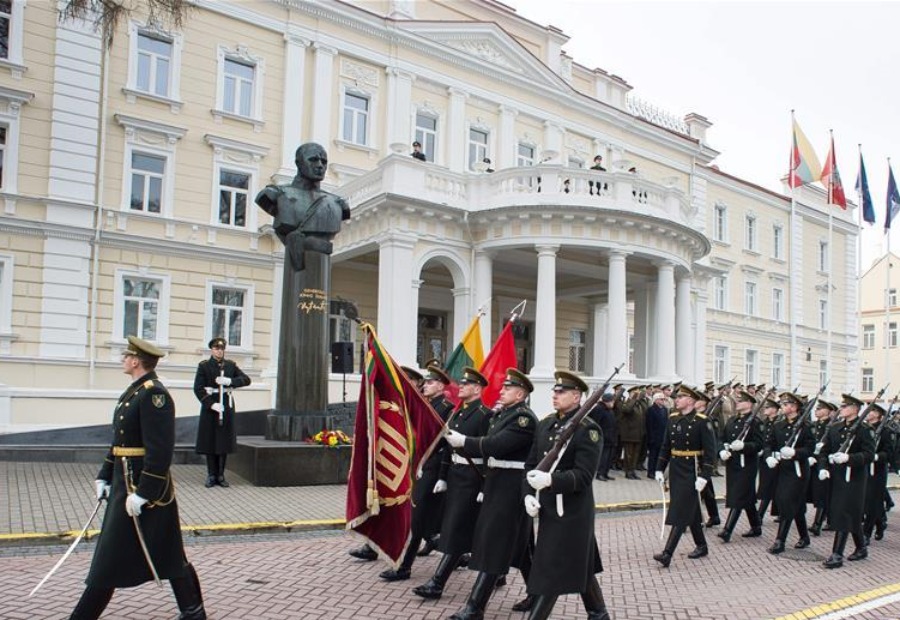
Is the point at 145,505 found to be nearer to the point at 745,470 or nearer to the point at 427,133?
the point at 745,470

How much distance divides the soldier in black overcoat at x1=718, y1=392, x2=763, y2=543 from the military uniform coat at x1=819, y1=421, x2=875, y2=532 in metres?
0.92

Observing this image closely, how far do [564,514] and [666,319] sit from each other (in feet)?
52.8

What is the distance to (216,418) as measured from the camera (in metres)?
11.0

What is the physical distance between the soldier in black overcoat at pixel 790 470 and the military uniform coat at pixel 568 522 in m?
4.60

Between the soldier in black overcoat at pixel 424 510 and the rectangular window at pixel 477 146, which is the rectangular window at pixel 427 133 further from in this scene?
the soldier in black overcoat at pixel 424 510

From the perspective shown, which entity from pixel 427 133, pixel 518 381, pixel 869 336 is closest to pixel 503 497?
pixel 518 381

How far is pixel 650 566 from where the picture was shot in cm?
786

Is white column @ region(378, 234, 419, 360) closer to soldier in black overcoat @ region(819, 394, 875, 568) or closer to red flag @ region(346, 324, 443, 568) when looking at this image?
soldier in black overcoat @ region(819, 394, 875, 568)

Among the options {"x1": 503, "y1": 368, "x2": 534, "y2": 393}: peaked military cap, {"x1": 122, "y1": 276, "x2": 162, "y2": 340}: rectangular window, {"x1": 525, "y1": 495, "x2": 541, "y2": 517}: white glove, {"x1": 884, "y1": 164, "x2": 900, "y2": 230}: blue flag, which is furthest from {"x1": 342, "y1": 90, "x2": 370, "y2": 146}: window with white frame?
{"x1": 884, "y1": 164, "x2": 900, "y2": 230}: blue flag

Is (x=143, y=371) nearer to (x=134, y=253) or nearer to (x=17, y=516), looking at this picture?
(x=17, y=516)

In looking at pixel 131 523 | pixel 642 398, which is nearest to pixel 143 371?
pixel 131 523

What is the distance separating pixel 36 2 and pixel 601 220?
48.3 feet

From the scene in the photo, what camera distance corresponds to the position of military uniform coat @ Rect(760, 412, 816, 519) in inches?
358

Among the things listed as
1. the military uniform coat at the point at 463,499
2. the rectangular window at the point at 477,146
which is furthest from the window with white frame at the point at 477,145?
the military uniform coat at the point at 463,499
